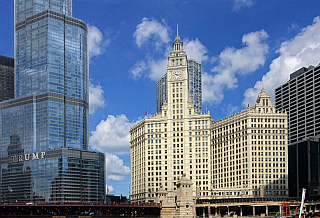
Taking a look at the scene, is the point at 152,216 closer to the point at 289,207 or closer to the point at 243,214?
the point at 243,214

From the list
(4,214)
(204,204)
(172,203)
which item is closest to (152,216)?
(172,203)

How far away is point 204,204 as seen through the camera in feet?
631

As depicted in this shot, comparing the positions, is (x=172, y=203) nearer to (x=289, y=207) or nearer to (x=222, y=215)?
(x=222, y=215)

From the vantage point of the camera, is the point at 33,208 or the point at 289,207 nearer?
the point at 289,207

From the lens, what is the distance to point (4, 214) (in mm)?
192500

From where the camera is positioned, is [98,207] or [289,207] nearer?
[289,207]

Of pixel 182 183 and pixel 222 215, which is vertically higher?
pixel 182 183

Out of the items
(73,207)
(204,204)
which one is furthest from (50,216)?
(204,204)

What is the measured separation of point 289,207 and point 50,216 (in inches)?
3909

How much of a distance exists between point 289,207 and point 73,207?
94.2 m

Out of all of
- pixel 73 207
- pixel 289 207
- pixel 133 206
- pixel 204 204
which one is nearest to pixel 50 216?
pixel 73 207

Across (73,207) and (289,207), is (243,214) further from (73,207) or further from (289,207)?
(73,207)

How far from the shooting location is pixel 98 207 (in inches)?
7608

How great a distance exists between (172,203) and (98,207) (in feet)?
109
